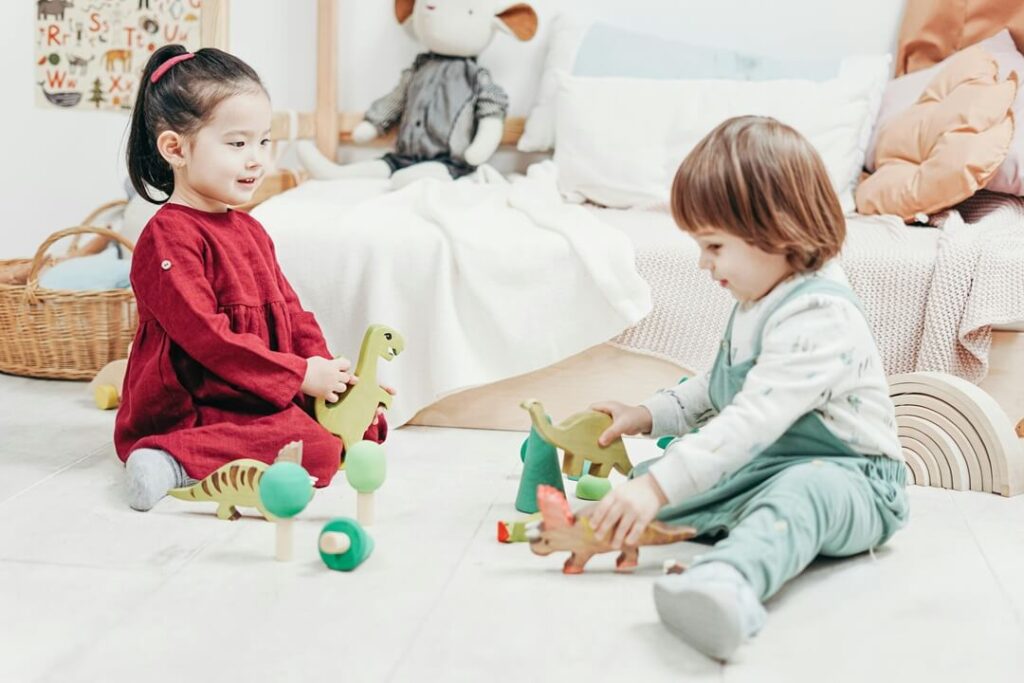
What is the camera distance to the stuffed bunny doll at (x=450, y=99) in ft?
7.67

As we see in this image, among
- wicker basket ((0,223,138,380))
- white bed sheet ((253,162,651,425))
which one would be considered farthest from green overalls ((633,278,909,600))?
wicker basket ((0,223,138,380))

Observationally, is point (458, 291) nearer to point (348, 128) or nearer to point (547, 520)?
point (547, 520)

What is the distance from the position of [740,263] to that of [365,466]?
0.46m

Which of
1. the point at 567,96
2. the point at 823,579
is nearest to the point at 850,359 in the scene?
the point at 823,579

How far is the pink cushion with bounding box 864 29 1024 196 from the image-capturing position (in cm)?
195

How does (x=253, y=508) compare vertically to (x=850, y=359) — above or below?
below

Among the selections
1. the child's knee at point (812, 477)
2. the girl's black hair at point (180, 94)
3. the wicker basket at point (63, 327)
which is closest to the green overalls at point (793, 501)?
the child's knee at point (812, 477)

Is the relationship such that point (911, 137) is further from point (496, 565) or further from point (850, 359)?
point (496, 565)

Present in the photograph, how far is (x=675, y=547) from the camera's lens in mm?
1244

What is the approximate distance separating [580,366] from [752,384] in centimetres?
64

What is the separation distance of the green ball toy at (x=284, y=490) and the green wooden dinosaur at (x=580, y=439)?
303 millimetres

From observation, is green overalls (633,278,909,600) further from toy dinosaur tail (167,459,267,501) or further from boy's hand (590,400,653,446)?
toy dinosaur tail (167,459,267,501)

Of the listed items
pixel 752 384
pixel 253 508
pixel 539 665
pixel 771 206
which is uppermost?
pixel 771 206

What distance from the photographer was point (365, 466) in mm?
1225
